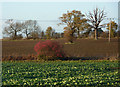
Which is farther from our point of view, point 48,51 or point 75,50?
point 75,50

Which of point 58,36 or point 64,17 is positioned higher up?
point 64,17

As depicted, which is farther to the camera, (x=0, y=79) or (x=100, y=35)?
(x=100, y=35)

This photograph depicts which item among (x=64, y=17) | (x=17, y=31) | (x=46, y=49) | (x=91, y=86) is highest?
(x=64, y=17)

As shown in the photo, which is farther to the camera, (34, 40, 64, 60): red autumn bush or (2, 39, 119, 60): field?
(2, 39, 119, 60): field

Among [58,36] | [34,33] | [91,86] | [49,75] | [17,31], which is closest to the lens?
[91,86]

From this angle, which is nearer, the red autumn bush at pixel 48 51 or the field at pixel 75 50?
the red autumn bush at pixel 48 51

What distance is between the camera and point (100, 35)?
106 ft

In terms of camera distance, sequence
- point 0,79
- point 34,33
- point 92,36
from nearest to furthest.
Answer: point 0,79 < point 34,33 < point 92,36

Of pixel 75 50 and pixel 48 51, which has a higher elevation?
pixel 48 51

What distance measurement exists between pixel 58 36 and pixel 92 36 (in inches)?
276

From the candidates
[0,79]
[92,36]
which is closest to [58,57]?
[0,79]

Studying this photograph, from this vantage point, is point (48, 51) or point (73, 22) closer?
point (48, 51)

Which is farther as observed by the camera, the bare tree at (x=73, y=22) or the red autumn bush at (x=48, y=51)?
the bare tree at (x=73, y=22)

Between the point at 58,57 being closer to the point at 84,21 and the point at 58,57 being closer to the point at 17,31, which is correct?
the point at 17,31
